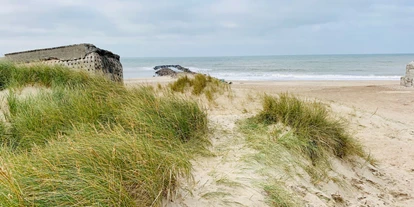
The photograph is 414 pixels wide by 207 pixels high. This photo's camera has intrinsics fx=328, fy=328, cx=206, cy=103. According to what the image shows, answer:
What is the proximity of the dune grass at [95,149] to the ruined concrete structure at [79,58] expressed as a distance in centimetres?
292

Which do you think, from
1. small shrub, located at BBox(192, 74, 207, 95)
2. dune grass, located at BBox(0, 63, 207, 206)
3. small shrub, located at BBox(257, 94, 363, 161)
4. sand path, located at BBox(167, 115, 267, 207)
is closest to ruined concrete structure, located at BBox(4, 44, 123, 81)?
small shrub, located at BBox(192, 74, 207, 95)

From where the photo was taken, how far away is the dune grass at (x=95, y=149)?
2105 mm

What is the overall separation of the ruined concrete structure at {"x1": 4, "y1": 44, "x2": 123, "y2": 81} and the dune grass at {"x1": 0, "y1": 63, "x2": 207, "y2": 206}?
292 cm

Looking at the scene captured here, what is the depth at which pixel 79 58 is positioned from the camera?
26.5ft

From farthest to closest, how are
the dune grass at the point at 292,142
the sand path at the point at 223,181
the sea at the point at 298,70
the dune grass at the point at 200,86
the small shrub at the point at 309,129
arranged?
the sea at the point at 298,70 → the dune grass at the point at 200,86 → the small shrub at the point at 309,129 → the dune grass at the point at 292,142 → the sand path at the point at 223,181

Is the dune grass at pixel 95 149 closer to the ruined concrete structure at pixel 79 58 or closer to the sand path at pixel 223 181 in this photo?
the sand path at pixel 223 181

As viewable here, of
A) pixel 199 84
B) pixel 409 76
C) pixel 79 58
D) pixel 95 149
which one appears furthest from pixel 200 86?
pixel 409 76

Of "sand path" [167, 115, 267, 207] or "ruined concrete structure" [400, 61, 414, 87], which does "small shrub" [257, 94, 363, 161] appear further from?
"ruined concrete structure" [400, 61, 414, 87]

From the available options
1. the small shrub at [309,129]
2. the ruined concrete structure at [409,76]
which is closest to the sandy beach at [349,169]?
the small shrub at [309,129]

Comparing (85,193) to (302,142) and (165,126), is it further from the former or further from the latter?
(302,142)

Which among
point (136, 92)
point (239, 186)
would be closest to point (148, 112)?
point (136, 92)

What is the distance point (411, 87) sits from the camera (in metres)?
15.9

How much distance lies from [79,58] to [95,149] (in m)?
6.08

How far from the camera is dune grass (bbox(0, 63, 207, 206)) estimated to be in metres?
2.11
